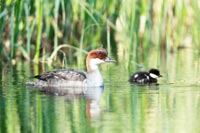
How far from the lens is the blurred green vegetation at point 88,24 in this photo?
12.1 m

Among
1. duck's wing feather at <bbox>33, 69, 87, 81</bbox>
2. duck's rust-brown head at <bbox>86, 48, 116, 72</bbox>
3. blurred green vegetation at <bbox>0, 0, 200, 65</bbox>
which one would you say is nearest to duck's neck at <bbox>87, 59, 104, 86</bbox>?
duck's rust-brown head at <bbox>86, 48, 116, 72</bbox>

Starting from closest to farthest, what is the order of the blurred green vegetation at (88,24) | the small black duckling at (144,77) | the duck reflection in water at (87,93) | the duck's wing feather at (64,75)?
1. the duck reflection in water at (87,93)
2. the small black duckling at (144,77)
3. the duck's wing feather at (64,75)
4. the blurred green vegetation at (88,24)

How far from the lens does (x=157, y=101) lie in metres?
9.73

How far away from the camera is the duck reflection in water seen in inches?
364

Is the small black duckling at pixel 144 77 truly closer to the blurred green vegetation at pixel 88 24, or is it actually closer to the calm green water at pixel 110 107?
the calm green water at pixel 110 107

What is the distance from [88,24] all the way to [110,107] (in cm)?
381

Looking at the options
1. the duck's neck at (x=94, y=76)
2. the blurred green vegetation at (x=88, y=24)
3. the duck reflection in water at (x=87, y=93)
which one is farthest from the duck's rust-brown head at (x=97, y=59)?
the duck reflection in water at (x=87, y=93)

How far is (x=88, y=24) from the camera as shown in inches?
513

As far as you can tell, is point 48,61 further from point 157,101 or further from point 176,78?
point 157,101

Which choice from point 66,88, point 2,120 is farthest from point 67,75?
point 2,120

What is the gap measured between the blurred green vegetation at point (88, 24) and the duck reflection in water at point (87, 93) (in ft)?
3.07

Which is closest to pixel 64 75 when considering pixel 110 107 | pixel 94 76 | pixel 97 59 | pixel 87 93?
pixel 94 76

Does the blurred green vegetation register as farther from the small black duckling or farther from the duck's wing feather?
the duck's wing feather

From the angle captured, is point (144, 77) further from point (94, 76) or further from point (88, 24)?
point (88, 24)
